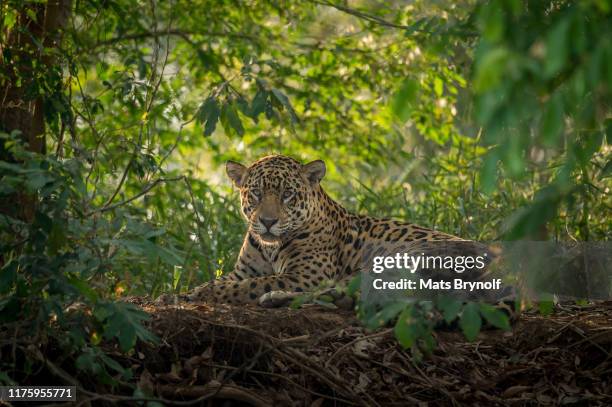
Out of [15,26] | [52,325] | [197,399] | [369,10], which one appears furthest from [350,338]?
[369,10]

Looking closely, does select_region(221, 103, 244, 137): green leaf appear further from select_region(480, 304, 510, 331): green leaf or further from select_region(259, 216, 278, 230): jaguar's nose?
select_region(480, 304, 510, 331): green leaf

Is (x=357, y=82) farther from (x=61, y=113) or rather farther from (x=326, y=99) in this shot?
(x=61, y=113)

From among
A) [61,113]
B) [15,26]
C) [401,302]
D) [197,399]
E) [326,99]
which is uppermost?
[326,99]

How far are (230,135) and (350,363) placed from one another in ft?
6.37

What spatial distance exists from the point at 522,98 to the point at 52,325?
10.2ft

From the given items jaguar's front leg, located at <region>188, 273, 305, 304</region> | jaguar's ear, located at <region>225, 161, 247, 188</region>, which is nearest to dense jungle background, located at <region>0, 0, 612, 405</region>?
jaguar's front leg, located at <region>188, 273, 305, 304</region>

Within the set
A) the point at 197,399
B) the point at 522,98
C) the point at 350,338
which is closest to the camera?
the point at 522,98

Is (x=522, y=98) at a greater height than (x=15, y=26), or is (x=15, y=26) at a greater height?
(x=15, y=26)

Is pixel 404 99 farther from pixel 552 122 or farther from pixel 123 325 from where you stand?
pixel 123 325

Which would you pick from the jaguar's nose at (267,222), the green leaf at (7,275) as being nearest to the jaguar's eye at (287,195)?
the jaguar's nose at (267,222)

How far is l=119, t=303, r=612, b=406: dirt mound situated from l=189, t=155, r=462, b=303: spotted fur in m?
1.54

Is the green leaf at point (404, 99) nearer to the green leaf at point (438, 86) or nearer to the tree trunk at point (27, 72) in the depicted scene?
the tree trunk at point (27, 72)

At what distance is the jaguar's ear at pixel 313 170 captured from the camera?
26.8 ft

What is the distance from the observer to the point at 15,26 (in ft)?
21.7
